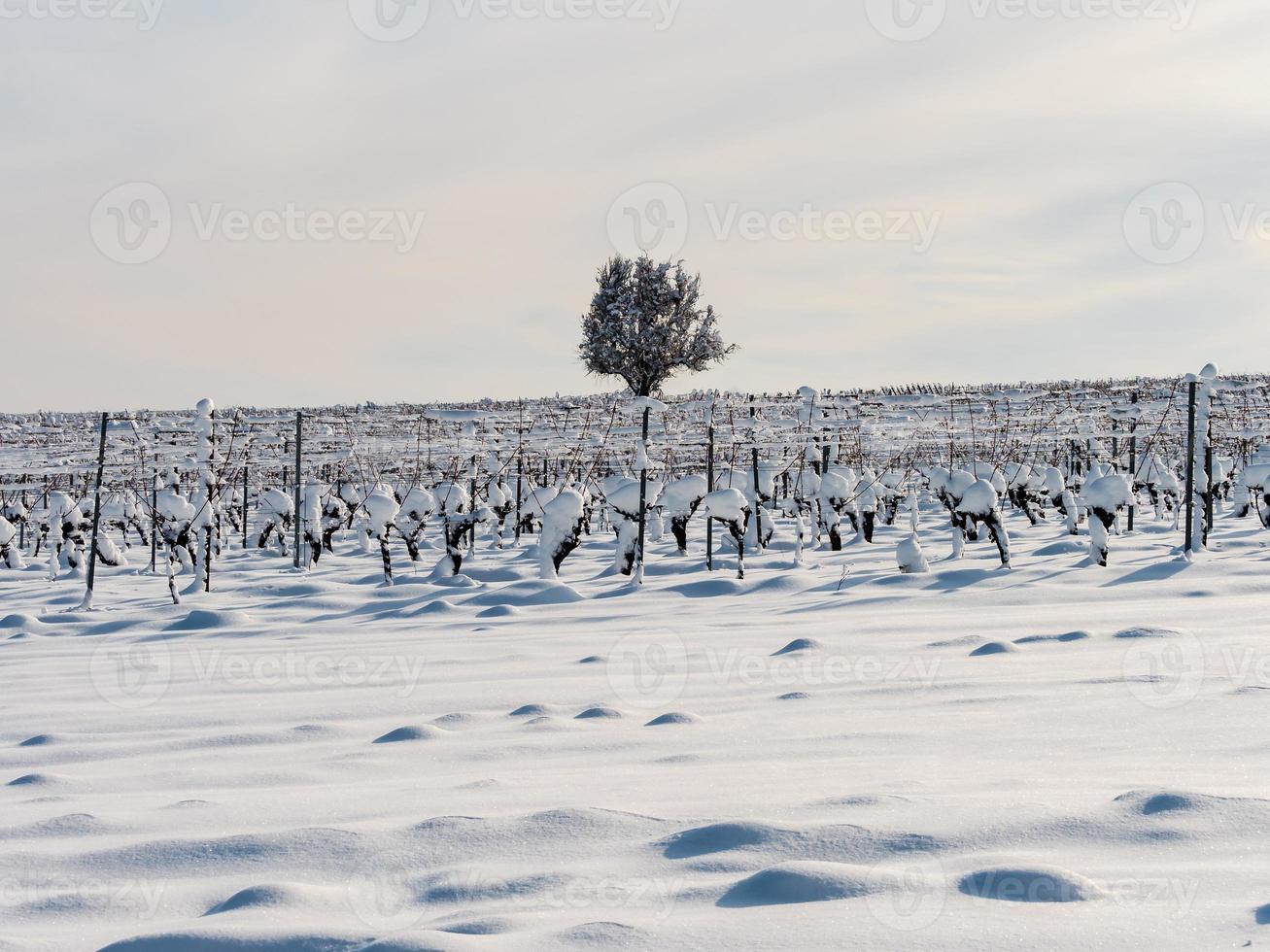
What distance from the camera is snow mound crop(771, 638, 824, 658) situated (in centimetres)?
Answer: 811

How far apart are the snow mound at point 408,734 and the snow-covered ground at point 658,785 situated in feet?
0.07

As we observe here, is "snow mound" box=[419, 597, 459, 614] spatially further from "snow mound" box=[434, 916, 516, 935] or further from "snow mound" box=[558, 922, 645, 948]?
"snow mound" box=[558, 922, 645, 948]

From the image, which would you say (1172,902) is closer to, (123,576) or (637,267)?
(123,576)

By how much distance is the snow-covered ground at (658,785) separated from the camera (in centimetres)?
277

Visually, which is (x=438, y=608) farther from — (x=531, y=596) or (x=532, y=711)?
(x=532, y=711)

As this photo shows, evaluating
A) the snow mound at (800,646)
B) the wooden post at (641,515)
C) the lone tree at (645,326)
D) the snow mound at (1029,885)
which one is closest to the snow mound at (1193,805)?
the snow mound at (1029,885)

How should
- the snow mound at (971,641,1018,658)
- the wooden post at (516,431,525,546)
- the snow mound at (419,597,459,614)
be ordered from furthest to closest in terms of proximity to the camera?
the wooden post at (516,431,525,546) → the snow mound at (419,597,459,614) → the snow mound at (971,641,1018,658)

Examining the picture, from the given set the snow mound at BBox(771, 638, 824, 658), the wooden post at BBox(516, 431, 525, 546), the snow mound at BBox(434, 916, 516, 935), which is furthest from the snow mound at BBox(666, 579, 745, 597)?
the snow mound at BBox(434, 916, 516, 935)

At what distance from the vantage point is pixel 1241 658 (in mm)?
6770

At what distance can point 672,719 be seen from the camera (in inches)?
223

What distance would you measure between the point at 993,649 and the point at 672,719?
2882 mm

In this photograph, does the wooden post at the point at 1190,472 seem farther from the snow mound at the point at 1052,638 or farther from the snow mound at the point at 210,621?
the snow mound at the point at 210,621

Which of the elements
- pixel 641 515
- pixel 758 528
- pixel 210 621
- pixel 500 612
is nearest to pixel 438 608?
pixel 500 612

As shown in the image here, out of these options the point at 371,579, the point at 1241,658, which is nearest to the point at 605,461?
the point at 371,579
